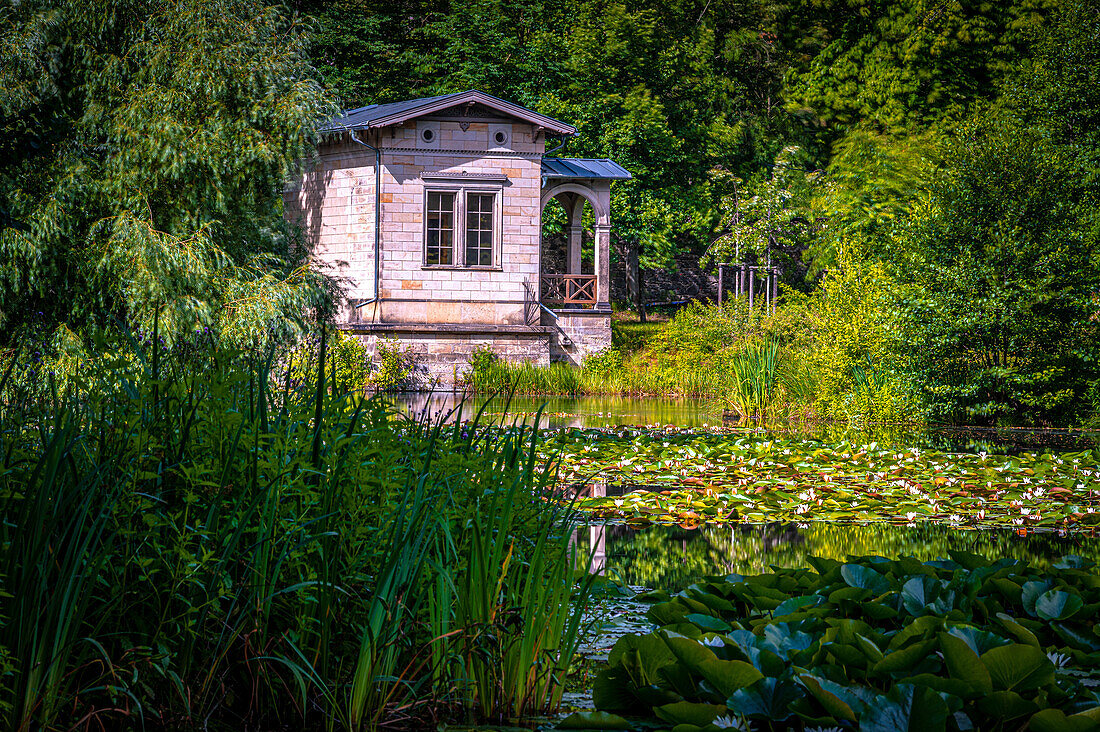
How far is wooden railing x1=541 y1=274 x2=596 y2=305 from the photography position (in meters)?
23.0

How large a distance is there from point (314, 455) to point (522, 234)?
61.8ft

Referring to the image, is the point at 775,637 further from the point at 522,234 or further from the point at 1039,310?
the point at 522,234

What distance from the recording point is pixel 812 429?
1188 cm

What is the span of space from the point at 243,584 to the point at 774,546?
366 centimetres

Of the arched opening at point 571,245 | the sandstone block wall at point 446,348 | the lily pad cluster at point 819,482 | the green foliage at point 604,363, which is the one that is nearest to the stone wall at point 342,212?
the sandstone block wall at point 446,348

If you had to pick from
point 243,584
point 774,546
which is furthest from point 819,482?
point 243,584

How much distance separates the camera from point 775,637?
3.16 m

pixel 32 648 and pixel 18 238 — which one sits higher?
pixel 18 238

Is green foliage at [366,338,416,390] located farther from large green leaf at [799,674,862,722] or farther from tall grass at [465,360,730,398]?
large green leaf at [799,674,862,722]

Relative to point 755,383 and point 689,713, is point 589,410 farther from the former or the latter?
point 689,713

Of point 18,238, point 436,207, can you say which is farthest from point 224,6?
point 436,207

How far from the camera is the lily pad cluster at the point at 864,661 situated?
2693mm

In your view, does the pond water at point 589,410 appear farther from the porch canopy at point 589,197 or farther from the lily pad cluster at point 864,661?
the lily pad cluster at point 864,661

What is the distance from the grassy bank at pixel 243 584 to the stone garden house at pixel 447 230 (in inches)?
672
